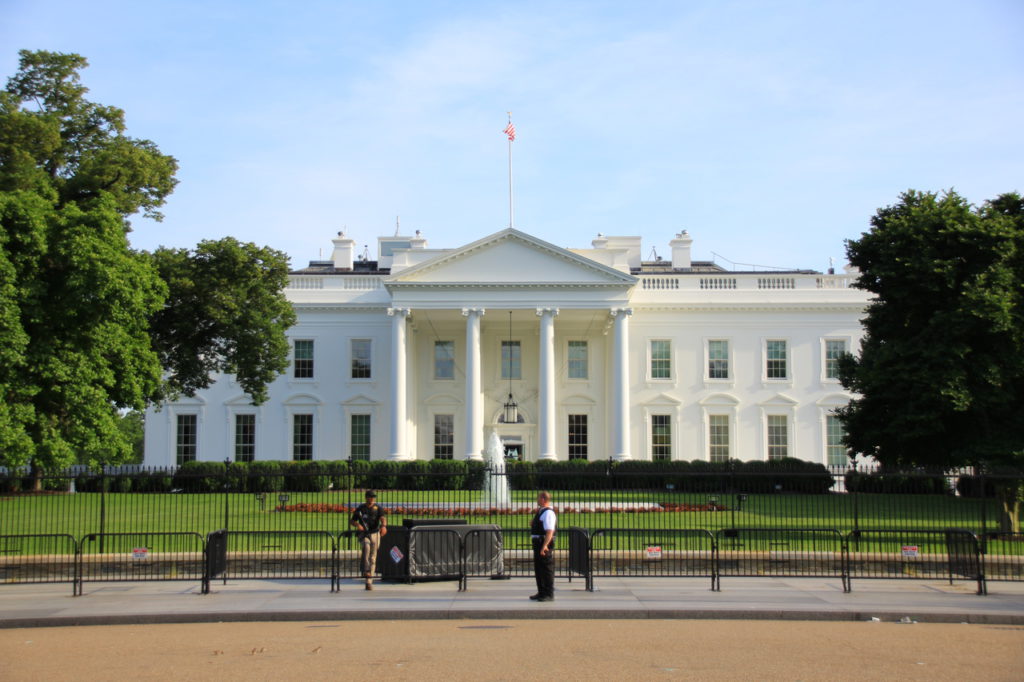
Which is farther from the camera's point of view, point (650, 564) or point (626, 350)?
point (626, 350)

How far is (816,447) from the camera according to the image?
51.0 m

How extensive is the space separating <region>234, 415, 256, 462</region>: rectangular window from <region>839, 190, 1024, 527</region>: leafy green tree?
31050 mm

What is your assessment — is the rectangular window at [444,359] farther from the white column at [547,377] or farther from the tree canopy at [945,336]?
the tree canopy at [945,336]

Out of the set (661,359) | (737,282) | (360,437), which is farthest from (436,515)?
(737,282)

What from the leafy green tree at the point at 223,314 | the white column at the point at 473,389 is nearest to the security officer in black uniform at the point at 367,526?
the leafy green tree at the point at 223,314

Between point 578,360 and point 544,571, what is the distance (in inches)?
1500

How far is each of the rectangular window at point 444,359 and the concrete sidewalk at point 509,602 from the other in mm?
34789

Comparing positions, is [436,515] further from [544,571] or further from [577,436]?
[577,436]

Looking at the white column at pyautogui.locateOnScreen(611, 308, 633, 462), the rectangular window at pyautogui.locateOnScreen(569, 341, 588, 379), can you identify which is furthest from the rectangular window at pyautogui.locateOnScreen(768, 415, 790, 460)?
the rectangular window at pyautogui.locateOnScreen(569, 341, 588, 379)

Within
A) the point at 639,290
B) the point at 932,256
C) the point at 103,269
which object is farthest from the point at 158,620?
the point at 639,290

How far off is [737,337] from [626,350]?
7338mm

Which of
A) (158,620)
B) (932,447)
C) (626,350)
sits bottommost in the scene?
(158,620)

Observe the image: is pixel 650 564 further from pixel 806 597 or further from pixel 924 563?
pixel 924 563

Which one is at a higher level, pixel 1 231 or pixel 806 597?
pixel 1 231
